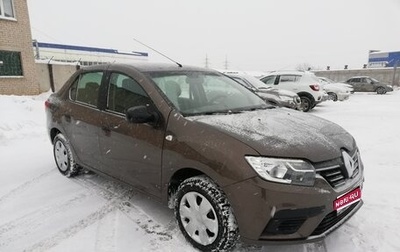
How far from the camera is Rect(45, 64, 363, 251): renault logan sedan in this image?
2410 mm

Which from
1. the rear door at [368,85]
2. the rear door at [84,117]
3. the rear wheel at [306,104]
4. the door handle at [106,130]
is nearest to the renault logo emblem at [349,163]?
the door handle at [106,130]

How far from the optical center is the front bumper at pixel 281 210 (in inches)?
92.4

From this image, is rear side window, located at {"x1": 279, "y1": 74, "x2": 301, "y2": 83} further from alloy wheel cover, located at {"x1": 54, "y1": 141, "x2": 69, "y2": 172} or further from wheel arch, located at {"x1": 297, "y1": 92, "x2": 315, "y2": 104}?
alloy wheel cover, located at {"x1": 54, "y1": 141, "x2": 69, "y2": 172}

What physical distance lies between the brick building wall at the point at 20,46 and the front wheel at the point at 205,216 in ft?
47.0

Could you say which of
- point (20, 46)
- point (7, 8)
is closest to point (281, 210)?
point (20, 46)

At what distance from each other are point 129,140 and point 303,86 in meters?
10.9

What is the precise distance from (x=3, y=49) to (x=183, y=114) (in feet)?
47.5

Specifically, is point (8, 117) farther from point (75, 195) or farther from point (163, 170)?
point (163, 170)

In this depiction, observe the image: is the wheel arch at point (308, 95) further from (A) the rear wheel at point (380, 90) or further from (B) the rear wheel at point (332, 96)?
(A) the rear wheel at point (380, 90)

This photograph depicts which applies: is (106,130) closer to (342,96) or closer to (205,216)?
(205,216)

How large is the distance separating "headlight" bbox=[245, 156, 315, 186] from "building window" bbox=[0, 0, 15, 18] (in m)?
15.7

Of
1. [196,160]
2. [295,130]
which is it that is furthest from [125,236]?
[295,130]

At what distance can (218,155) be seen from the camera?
2.56 metres

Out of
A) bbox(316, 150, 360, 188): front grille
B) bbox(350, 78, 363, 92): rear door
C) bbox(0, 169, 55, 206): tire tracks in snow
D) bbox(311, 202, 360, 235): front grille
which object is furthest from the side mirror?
bbox(350, 78, 363, 92): rear door
